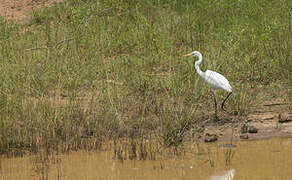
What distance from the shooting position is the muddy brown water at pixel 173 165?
5797 mm

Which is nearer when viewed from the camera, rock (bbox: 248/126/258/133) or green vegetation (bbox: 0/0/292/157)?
green vegetation (bbox: 0/0/292/157)

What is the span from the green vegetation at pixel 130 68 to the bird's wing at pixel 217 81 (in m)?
0.21

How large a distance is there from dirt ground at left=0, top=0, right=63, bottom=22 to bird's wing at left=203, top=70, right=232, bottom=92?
6.53m

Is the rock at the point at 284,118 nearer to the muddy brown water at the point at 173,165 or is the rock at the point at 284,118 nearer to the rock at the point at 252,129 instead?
the rock at the point at 252,129

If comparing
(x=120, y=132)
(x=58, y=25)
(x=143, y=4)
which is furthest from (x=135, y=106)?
(x=143, y=4)

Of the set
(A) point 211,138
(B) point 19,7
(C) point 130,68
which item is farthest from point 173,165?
(B) point 19,7

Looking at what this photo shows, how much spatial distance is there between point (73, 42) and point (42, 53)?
55 cm

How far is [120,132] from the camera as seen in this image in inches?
271

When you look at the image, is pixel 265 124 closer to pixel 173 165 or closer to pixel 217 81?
pixel 217 81

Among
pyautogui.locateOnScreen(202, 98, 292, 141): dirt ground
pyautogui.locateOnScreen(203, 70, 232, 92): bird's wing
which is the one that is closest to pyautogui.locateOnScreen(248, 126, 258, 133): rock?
pyautogui.locateOnScreen(202, 98, 292, 141): dirt ground

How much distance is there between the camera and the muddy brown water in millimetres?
5797

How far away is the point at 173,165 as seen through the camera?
19.7 ft

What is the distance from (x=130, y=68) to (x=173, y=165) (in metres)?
3.06

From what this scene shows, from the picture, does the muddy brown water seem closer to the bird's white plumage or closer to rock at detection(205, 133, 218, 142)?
rock at detection(205, 133, 218, 142)
